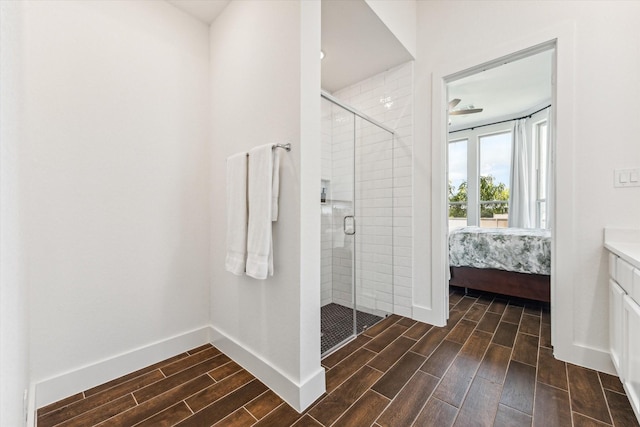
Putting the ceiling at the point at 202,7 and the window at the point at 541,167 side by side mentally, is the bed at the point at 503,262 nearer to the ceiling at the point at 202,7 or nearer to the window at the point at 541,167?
the window at the point at 541,167

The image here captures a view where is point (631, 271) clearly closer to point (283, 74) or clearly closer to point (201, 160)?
point (283, 74)

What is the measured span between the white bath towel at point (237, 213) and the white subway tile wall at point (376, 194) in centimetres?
88

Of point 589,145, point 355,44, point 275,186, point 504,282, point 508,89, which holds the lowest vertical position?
point 504,282

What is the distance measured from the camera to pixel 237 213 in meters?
1.76

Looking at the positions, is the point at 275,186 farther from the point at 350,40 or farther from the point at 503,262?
the point at 503,262

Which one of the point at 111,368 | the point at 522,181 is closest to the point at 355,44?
the point at 111,368

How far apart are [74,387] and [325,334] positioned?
1.61 metres

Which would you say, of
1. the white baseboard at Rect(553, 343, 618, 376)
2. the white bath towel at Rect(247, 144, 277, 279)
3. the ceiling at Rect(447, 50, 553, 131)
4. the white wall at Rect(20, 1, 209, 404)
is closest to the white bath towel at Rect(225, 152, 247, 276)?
the white bath towel at Rect(247, 144, 277, 279)

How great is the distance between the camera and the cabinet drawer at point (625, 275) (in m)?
1.32

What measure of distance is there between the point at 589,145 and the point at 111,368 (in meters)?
3.39

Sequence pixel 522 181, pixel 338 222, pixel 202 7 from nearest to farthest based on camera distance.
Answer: pixel 202 7 < pixel 338 222 < pixel 522 181

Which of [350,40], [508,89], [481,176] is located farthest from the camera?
[481,176]

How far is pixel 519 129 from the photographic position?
523 centimetres

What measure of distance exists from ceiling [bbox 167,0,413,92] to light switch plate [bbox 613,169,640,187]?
180 cm
